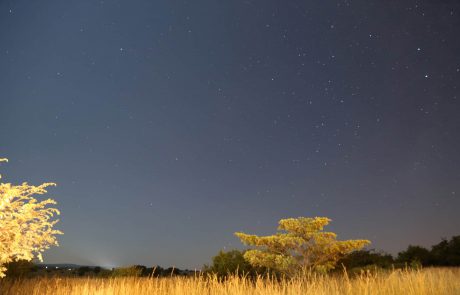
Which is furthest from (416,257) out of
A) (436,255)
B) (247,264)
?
(247,264)

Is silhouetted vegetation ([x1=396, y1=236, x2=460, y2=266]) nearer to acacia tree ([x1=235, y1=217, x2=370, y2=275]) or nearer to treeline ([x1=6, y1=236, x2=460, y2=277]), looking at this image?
treeline ([x1=6, y1=236, x2=460, y2=277])

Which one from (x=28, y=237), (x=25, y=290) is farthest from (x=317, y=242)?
(x=28, y=237)

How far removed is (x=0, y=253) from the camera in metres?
7.23

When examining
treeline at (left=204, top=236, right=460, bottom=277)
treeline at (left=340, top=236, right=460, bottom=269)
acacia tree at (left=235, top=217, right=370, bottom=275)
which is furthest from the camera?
treeline at (left=340, top=236, right=460, bottom=269)

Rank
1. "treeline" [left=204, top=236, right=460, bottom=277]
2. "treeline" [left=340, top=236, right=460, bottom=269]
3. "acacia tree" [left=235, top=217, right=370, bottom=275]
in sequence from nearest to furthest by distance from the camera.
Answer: "acacia tree" [left=235, top=217, right=370, bottom=275], "treeline" [left=204, top=236, right=460, bottom=277], "treeline" [left=340, top=236, right=460, bottom=269]

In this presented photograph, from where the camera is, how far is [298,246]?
1580cm

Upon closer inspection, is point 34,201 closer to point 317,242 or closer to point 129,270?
point 317,242

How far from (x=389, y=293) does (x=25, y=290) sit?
327 inches

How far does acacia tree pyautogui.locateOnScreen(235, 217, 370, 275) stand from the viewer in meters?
15.4

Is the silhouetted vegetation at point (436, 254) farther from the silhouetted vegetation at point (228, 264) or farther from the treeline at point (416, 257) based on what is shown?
the silhouetted vegetation at point (228, 264)

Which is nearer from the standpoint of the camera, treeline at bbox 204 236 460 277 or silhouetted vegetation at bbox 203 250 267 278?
silhouetted vegetation at bbox 203 250 267 278

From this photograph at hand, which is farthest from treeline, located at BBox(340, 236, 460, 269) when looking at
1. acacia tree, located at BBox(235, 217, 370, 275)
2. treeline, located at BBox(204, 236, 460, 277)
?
acacia tree, located at BBox(235, 217, 370, 275)

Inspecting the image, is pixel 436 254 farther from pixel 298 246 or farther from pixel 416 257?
pixel 298 246

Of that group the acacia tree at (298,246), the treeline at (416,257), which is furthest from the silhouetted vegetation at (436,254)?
the acacia tree at (298,246)
